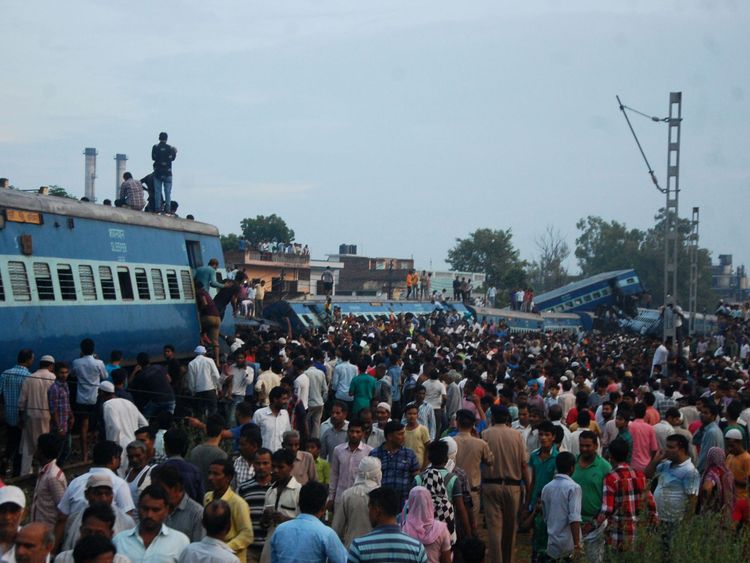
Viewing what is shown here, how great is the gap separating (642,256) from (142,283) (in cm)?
10225

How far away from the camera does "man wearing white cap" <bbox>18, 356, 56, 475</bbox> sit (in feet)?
43.3

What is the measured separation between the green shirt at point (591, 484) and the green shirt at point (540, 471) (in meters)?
0.88

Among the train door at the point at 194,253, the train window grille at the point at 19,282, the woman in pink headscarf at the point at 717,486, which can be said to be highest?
the train door at the point at 194,253

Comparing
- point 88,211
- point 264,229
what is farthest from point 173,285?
point 264,229

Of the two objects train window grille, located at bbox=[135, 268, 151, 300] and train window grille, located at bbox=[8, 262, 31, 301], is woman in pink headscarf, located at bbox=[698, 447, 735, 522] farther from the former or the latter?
train window grille, located at bbox=[135, 268, 151, 300]

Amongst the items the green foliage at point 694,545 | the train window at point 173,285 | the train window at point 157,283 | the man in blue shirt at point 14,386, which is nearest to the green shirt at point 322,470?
the green foliage at point 694,545

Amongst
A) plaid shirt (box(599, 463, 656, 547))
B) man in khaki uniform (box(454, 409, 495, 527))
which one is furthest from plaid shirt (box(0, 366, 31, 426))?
plaid shirt (box(599, 463, 656, 547))

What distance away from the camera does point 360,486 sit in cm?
832

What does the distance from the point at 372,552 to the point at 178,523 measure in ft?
4.75

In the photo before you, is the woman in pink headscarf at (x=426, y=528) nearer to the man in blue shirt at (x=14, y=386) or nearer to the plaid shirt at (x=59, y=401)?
the plaid shirt at (x=59, y=401)

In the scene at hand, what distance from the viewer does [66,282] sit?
1611 cm

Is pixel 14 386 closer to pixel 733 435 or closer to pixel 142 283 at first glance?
pixel 142 283

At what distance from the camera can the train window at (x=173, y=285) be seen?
19766 millimetres

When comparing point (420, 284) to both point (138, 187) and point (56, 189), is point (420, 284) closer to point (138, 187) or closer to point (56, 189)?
point (56, 189)
